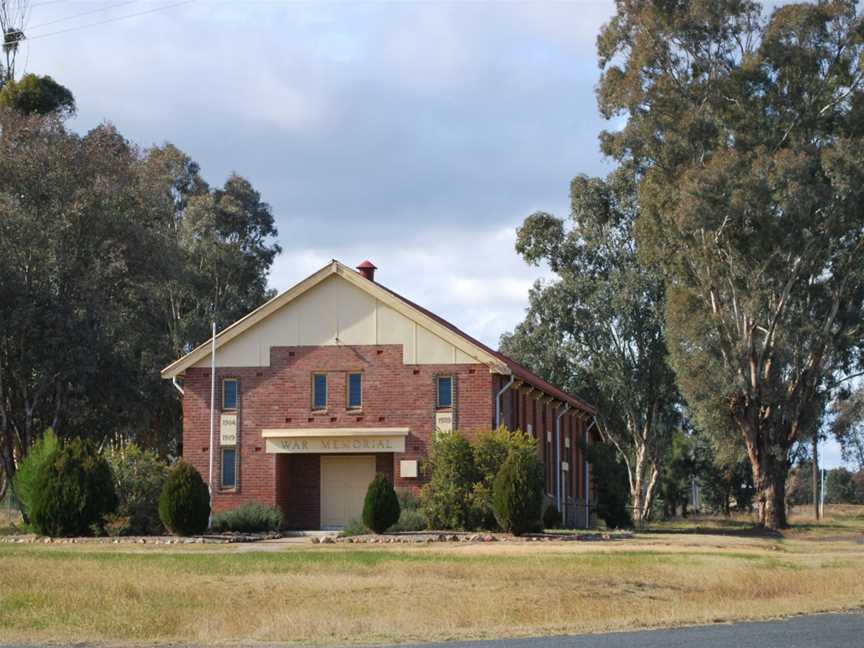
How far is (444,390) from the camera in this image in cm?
4322

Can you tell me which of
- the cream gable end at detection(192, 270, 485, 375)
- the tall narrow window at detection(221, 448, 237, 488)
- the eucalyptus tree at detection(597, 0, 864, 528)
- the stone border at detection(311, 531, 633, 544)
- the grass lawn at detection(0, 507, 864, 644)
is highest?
the eucalyptus tree at detection(597, 0, 864, 528)

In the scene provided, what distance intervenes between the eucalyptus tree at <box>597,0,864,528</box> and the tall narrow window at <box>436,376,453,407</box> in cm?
1044

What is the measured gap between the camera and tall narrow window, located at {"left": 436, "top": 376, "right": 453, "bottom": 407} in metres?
43.1

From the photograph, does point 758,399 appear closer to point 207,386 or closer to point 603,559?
point 207,386

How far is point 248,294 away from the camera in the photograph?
69812 millimetres

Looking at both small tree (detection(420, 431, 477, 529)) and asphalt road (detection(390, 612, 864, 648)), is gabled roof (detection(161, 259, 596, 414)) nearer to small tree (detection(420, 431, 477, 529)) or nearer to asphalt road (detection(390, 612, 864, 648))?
small tree (detection(420, 431, 477, 529))

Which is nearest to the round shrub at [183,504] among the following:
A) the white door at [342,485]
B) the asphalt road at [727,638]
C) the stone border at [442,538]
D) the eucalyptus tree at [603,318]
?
the stone border at [442,538]

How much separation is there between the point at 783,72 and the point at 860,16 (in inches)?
133

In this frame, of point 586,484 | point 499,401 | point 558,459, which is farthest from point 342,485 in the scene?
point 586,484

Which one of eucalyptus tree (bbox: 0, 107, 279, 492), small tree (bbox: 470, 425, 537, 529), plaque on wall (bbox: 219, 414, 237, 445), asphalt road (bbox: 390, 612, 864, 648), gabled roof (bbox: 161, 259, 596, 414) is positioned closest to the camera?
asphalt road (bbox: 390, 612, 864, 648)

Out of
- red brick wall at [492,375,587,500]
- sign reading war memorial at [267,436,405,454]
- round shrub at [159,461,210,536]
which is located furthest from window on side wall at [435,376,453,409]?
round shrub at [159,461,210,536]

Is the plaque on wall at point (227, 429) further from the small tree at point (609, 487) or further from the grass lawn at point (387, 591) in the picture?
the small tree at point (609, 487)

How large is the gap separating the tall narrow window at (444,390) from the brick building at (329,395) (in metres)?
0.03

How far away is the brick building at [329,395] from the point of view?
43000 mm
